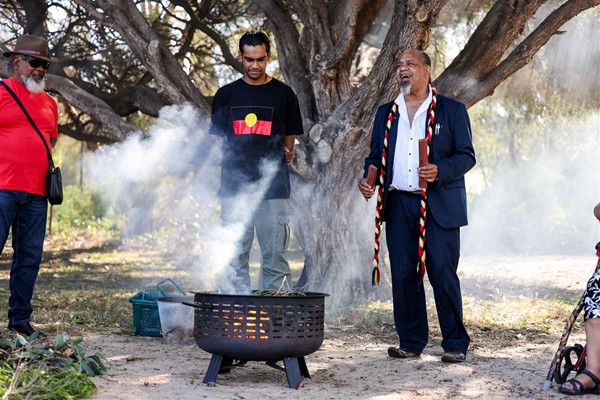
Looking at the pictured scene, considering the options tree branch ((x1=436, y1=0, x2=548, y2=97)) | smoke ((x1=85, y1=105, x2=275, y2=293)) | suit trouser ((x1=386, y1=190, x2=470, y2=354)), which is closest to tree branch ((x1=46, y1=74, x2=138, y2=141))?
smoke ((x1=85, y1=105, x2=275, y2=293))

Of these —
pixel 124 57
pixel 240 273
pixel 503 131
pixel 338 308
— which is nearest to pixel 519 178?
pixel 503 131

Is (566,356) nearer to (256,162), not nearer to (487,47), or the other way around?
(256,162)

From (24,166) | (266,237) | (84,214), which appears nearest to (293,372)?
(266,237)

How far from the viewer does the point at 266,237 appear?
223 inches

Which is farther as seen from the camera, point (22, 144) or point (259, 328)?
point (22, 144)

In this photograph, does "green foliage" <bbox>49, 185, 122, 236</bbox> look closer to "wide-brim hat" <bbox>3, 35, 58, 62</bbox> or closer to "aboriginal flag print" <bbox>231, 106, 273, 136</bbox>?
"wide-brim hat" <bbox>3, 35, 58, 62</bbox>

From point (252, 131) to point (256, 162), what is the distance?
8.3 inches

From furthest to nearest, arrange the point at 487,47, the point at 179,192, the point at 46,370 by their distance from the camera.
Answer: the point at 179,192 → the point at 487,47 → the point at 46,370

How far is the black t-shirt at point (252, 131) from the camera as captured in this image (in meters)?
5.67

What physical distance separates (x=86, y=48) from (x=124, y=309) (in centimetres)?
450

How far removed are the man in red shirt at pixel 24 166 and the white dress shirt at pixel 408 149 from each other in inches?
90.3

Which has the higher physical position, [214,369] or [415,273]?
[415,273]

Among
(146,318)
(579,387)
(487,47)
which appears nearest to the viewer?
(579,387)

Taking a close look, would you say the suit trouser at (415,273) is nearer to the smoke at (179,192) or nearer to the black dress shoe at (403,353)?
the black dress shoe at (403,353)
